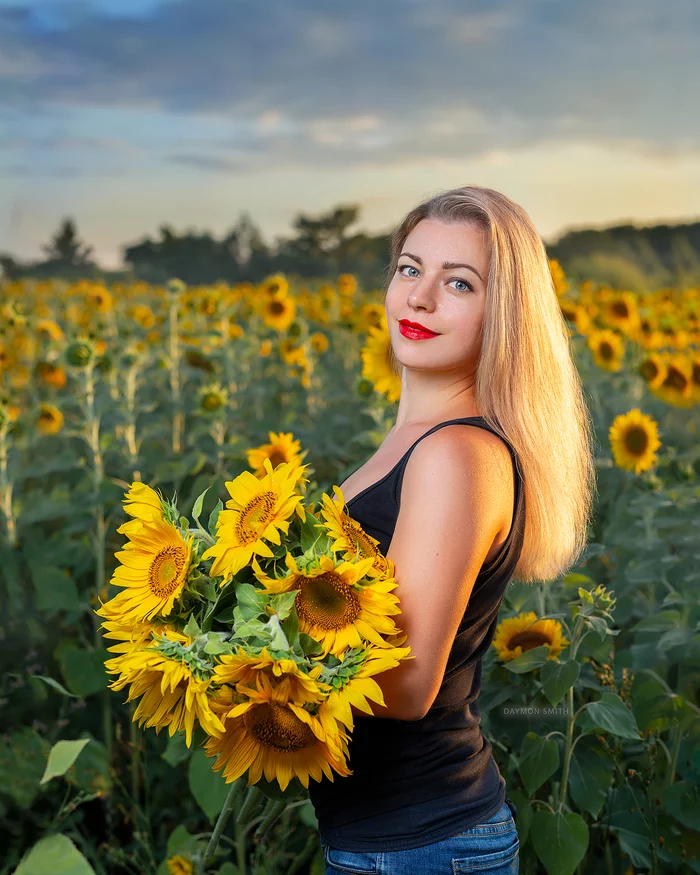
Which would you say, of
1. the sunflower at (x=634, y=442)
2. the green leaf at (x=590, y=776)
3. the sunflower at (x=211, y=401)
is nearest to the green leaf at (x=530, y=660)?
the green leaf at (x=590, y=776)

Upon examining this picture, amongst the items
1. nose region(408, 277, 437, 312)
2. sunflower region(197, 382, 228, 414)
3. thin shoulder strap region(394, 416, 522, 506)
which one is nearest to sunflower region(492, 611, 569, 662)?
thin shoulder strap region(394, 416, 522, 506)

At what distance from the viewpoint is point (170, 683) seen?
3.65 ft

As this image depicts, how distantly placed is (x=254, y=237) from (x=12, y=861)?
11.9m

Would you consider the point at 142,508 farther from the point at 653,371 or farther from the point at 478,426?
the point at 653,371

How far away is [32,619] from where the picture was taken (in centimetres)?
293

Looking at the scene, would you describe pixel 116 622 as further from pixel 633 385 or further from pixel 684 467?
pixel 633 385

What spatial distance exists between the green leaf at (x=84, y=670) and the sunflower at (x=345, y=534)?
153cm

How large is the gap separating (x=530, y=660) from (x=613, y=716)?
0.18 m

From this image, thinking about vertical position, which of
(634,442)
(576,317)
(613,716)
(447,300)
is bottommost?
(613,716)

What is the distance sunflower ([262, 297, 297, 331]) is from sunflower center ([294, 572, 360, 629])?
4141 millimetres

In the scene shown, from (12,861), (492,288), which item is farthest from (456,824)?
(12,861)

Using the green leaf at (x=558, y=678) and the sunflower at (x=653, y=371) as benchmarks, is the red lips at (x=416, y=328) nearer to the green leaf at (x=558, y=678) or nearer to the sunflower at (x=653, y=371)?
the green leaf at (x=558, y=678)

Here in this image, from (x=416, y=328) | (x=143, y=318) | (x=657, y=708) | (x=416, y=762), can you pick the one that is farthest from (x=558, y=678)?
(x=143, y=318)

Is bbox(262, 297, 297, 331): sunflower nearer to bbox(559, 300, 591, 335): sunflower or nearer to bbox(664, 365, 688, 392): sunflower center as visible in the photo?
bbox(559, 300, 591, 335): sunflower
